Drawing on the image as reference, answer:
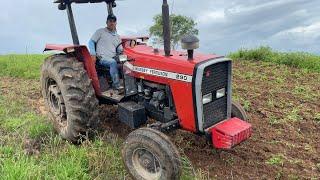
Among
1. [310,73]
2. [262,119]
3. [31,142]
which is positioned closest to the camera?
[31,142]

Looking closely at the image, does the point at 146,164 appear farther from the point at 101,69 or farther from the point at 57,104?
the point at 57,104

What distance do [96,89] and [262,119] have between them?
2.70 meters

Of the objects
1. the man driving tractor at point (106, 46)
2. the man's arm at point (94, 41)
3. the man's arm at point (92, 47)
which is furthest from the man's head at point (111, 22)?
the man's arm at point (92, 47)

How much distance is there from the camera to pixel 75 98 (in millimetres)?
6145

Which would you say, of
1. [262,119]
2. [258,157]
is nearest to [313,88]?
[262,119]

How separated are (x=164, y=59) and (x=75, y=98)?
4.28 ft

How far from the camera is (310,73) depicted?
Answer: 10914 mm

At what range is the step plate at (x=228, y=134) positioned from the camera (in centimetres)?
540

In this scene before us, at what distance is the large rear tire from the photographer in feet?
20.2

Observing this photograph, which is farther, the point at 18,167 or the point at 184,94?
the point at 184,94

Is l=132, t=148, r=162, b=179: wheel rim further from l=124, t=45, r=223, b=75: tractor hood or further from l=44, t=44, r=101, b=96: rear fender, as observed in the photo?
l=44, t=44, r=101, b=96: rear fender

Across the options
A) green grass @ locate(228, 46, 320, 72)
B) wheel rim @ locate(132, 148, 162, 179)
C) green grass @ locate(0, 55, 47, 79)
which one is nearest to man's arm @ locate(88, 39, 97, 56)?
wheel rim @ locate(132, 148, 162, 179)

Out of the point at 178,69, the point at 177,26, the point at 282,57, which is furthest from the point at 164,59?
the point at 177,26

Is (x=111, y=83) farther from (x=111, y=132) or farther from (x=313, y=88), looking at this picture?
(x=313, y=88)
